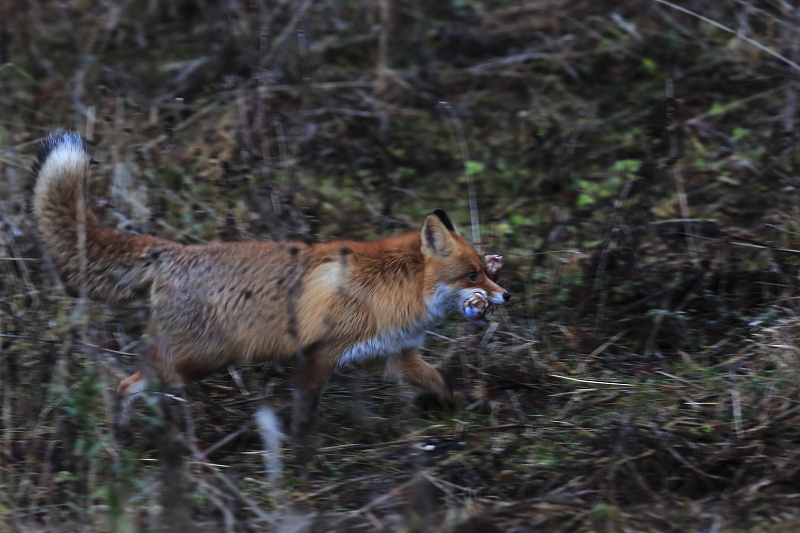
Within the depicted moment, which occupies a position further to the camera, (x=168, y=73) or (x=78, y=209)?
(x=168, y=73)

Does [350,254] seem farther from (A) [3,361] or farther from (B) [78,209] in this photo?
(A) [3,361]

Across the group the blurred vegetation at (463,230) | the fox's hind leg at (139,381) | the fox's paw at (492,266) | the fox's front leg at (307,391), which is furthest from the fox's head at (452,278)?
the fox's hind leg at (139,381)

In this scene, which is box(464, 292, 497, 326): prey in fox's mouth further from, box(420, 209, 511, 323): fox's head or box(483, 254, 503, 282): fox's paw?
box(483, 254, 503, 282): fox's paw

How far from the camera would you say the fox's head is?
5.02 meters

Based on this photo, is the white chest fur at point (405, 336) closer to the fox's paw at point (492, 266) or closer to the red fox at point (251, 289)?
the red fox at point (251, 289)

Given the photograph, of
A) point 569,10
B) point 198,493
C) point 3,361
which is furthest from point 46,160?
point 569,10

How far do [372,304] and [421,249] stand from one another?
49 cm

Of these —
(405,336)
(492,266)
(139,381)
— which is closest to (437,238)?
(492,266)

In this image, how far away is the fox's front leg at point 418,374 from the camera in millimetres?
5035

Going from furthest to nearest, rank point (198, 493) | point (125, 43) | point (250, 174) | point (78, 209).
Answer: point (125, 43) < point (250, 174) < point (78, 209) < point (198, 493)

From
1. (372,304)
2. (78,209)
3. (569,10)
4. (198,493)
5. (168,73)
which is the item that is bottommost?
(198,493)

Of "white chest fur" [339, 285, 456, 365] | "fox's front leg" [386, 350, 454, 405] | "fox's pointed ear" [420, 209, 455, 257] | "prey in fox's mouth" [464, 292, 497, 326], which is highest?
"fox's pointed ear" [420, 209, 455, 257]

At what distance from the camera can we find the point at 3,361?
17.3 feet

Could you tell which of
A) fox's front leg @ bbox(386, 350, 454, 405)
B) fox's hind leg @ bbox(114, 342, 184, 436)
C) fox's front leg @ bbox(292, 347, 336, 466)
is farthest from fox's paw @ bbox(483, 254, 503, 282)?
fox's hind leg @ bbox(114, 342, 184, 436)
